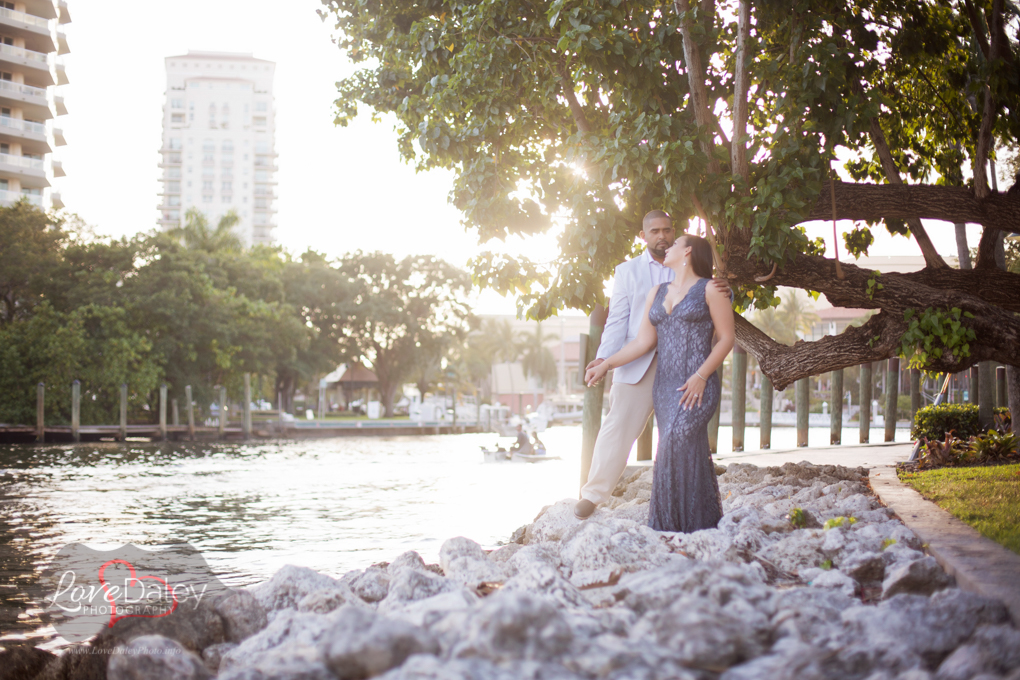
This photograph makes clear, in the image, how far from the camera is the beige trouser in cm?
531

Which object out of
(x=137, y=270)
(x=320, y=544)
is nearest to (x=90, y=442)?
(x=137, y=270)

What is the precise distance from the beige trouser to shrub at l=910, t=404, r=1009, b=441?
25.8 ft

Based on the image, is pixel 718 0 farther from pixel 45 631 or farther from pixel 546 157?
pixel 45 631

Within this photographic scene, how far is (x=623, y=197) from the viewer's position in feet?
26.9

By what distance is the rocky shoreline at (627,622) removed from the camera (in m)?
2.63

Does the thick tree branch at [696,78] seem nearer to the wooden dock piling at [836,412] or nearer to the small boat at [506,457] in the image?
the wooden dock piling at [836,412]

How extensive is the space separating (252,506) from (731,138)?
35.8 ft

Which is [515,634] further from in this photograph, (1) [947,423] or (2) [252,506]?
(2) [252,506]

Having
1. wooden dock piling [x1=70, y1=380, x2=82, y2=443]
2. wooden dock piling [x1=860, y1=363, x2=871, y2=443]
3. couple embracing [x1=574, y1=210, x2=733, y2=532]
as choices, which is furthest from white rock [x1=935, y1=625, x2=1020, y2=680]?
wooden dock piling [x1=70, y1=380, x2=82, y2=443]

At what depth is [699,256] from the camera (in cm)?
489

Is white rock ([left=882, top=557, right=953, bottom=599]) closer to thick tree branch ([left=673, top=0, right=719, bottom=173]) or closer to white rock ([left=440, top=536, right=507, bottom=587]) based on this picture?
white rock ([left=440, top=536, right=507, bottom=587])

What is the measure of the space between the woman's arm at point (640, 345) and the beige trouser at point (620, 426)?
4.6 inches

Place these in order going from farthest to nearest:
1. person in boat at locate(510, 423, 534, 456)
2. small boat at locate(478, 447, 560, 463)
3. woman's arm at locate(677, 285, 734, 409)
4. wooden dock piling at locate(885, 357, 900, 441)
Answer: person in boat at locate(510, 423, 534, 456) → small boat at locate(478, 447, 560, 463) → wooden dock piling at locate(885, 357, 900, 441) → woman's arm at locate(677, 285, 734, 409)

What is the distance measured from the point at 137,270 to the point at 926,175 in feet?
116
